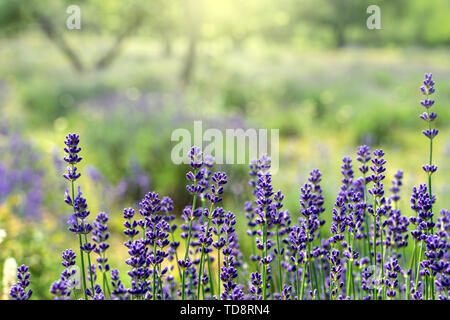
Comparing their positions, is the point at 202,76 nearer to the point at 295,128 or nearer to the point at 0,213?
the point at 295,128

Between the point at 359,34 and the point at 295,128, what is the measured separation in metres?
11.9

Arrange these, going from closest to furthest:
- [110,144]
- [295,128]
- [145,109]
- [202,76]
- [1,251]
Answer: [1,251], [110,144], [145,109], [295,128], [202,76]

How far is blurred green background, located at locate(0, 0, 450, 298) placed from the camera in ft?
16.1

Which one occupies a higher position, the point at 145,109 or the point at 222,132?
the point at 145,109

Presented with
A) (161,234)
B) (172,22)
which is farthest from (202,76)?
(161,234)

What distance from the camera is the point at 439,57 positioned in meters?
16.0

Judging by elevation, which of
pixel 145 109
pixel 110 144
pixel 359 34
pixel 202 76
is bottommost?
pixel 110 144

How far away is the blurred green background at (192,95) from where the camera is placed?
16.1ft

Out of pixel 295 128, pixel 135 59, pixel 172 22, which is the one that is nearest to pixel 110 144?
pixel 295 128

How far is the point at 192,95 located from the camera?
10359mm

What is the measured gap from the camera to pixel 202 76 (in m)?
13.2

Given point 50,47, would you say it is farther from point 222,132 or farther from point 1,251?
point 1,251
